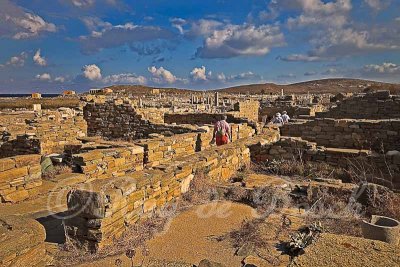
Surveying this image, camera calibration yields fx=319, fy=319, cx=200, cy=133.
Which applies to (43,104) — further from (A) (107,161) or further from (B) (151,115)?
(A) (107,161)

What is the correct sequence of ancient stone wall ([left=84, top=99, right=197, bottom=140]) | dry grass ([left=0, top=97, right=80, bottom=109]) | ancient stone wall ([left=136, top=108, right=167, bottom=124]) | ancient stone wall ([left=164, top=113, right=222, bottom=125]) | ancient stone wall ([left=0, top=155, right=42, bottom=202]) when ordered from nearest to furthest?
ancient stone wall ([left=0, top=155, right=42, bottom=202]) → ancient stone wall ([left=84, top=99, right=197, bottom=140]) → ancient stone wall ([left=136, top=108, right=167, bottom=124]) → ancient stone wall ([left=164, top=113, right=222, bottom=125]) → dry grass ([left=0, top=97, right=80, bottom=109])

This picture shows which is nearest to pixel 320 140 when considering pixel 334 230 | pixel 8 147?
pixel 334 230

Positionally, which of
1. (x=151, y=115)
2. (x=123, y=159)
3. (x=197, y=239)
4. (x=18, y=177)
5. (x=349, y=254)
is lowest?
(x=197, y=239)

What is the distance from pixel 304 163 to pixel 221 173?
8.40 ft

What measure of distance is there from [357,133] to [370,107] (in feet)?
17.4

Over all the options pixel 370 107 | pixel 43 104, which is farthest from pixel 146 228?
pixel 43 104

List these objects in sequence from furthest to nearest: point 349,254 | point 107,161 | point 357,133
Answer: point 357,133 → point 107,161 → point 349,254

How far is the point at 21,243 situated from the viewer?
2904 mm

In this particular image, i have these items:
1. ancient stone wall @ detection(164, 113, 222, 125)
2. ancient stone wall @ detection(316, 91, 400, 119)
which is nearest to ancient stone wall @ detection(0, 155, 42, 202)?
ancient stone wall @ detection(164, 113, 222, 125)

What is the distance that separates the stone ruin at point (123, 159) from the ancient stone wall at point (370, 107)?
4 centimetres

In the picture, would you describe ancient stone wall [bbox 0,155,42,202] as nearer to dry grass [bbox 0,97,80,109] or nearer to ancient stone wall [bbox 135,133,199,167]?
ancient stone wall [bbox 135,133,199,167]

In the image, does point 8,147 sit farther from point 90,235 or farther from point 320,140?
point 320,140

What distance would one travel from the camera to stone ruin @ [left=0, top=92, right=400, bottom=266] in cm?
429

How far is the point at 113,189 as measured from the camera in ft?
14.8
